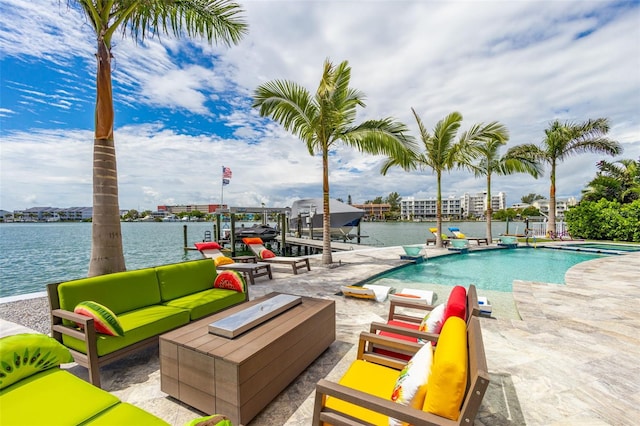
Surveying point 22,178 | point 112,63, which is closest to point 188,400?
point 112,63

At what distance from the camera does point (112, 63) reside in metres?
4.92

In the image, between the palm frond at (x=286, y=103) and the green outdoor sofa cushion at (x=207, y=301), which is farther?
the palm frond at (x=286, y=103)

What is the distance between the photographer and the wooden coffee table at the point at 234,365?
2.09 m

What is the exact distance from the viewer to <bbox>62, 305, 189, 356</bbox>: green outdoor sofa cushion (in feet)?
8.89

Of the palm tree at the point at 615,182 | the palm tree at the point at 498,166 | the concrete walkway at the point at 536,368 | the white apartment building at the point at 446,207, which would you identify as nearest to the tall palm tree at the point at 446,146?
the palm tree at the point at 498,166

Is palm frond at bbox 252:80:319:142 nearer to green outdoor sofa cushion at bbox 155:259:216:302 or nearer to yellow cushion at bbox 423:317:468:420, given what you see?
green outdoor sofa cushion at bbox 155:259:216:302

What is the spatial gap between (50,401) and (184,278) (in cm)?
266

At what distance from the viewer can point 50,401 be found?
5.42 ft

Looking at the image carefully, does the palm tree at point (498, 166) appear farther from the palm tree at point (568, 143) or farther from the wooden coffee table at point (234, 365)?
the wooden coffee table at point (234, 365)

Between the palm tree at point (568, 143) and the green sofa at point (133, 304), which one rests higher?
the palm tree at point (568, 143)

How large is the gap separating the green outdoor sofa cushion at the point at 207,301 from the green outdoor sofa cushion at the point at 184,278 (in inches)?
4.0

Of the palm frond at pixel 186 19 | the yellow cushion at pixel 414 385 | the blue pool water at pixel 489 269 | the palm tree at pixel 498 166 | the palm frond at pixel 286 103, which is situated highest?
the palm frond at pixel 186 19

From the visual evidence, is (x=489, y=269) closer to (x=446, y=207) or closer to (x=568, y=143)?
(x=568, y=143)

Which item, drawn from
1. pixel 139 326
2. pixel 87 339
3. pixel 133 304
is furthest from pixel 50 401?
pixel 133 304
